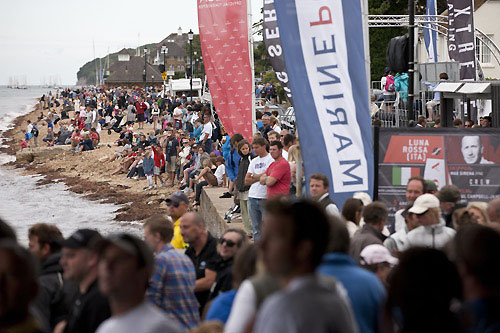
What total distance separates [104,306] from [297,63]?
14.6ft

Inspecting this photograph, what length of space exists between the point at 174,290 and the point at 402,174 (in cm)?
460

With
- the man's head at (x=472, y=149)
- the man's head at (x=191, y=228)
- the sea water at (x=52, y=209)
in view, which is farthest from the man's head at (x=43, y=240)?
the sea water at (x=52, y=209)

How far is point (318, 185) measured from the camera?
848 centimetres

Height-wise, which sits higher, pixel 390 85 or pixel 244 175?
pixel 390 85

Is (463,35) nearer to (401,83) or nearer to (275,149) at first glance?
(401,83)

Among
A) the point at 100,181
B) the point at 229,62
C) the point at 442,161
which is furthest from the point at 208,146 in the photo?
the point at 442,161

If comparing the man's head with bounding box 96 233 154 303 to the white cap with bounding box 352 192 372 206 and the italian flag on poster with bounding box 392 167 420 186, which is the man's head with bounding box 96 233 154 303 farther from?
the italian flag on poster with bounding box 392 167 420 186

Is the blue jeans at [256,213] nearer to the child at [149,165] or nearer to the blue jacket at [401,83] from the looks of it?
the blue jacket at [401,83]

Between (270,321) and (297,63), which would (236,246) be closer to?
(297,63)


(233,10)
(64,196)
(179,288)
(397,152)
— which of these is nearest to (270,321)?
(179,288)

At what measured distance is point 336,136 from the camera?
8617mm

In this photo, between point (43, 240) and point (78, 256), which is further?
point (43, 240)

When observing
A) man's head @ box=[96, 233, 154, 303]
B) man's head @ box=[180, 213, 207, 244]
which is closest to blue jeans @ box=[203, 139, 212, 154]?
man's head @ box=[180, 213, 207, 244]

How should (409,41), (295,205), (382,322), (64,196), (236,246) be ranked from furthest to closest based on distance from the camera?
(64,196), (409,41), (236,246), (382,322), (295,205)
